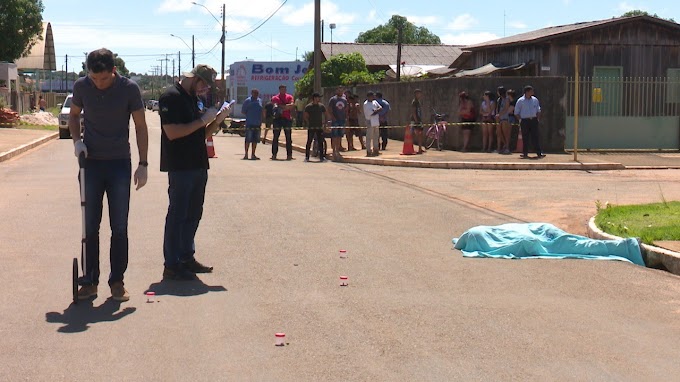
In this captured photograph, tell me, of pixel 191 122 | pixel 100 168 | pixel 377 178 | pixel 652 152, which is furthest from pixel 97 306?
pixel 652 152

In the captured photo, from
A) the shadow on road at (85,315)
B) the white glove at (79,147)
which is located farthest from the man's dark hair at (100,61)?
the shadow on road at (85,315)

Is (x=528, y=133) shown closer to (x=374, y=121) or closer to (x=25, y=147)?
(x=374, y=121)

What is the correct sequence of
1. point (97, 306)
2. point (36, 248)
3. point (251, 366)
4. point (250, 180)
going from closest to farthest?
point (251, 366) → point (97, 306) → point (36, 248) → point (250, 180)

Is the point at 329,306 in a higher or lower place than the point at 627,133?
lower

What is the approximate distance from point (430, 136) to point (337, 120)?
11.0 ft

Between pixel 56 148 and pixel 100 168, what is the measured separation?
2359 cm

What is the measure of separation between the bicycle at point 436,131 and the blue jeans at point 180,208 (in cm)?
1825

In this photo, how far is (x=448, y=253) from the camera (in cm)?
1003

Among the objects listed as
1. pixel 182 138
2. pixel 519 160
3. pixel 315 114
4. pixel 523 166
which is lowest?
pixel 523 166

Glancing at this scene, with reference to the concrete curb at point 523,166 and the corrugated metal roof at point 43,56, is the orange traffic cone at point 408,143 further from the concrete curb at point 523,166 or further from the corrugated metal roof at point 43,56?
the corrugated metal roof at point 43,56

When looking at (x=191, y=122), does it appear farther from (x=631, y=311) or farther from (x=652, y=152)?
(x=652, y=152)

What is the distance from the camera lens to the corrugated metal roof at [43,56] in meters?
81.3

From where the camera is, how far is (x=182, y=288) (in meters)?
7.93

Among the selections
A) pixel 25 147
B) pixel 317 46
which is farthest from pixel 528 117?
pixel 25 147
